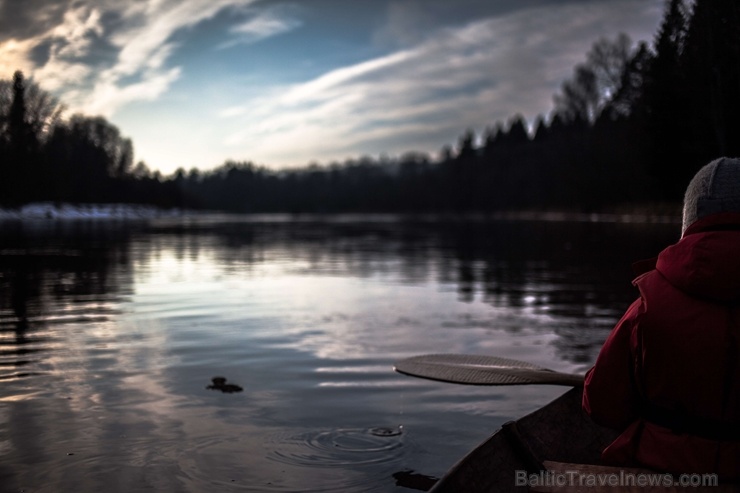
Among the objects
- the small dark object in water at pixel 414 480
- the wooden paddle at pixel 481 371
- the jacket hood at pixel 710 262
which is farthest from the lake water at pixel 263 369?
the jacket hood at pixel 710 262

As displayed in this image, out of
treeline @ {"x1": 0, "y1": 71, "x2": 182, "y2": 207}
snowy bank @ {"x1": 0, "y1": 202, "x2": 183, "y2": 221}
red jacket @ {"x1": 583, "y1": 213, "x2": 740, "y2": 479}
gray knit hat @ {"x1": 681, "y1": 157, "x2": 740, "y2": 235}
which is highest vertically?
treeline @ {"x1": 0, "y1": 71, "x2": 182, "y2": 207}

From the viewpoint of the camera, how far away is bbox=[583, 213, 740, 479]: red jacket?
2.10 m

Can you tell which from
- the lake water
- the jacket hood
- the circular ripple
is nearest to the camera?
the jacket hood

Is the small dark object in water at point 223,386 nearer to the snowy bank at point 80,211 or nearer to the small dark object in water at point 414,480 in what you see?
the small dark object in water at point 414,480

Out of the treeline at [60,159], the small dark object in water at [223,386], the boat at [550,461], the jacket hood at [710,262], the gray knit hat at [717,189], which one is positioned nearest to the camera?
the jacket hood at [710,262]

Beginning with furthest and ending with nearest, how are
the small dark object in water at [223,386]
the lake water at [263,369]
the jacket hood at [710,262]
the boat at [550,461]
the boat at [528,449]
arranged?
1. the small dark object in water at [223,386]
2. the lake water at [263,369]
3. the boat at [528,449]
4. the boat at [550,461]
5. the jacket hood at [710,262]

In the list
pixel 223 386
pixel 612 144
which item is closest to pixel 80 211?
pixel 612 144

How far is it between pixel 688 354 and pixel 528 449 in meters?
1.13

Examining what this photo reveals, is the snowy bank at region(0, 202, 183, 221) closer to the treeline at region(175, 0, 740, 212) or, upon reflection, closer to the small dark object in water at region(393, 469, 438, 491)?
the treeline at region(175, 0, 740, 212)

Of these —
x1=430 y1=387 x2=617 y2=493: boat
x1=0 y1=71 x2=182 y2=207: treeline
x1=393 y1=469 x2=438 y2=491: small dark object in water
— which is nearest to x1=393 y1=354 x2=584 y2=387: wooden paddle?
x1=430 y1=387 x2=617 y2=493: boat

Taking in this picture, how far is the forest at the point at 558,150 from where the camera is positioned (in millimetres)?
9680

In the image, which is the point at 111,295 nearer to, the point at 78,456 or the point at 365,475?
the point at 78,456

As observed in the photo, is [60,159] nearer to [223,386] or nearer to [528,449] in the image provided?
[223,386]

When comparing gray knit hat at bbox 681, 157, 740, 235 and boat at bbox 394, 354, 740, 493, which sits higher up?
gray knit hat at bbox 681, 157, 740, 235
